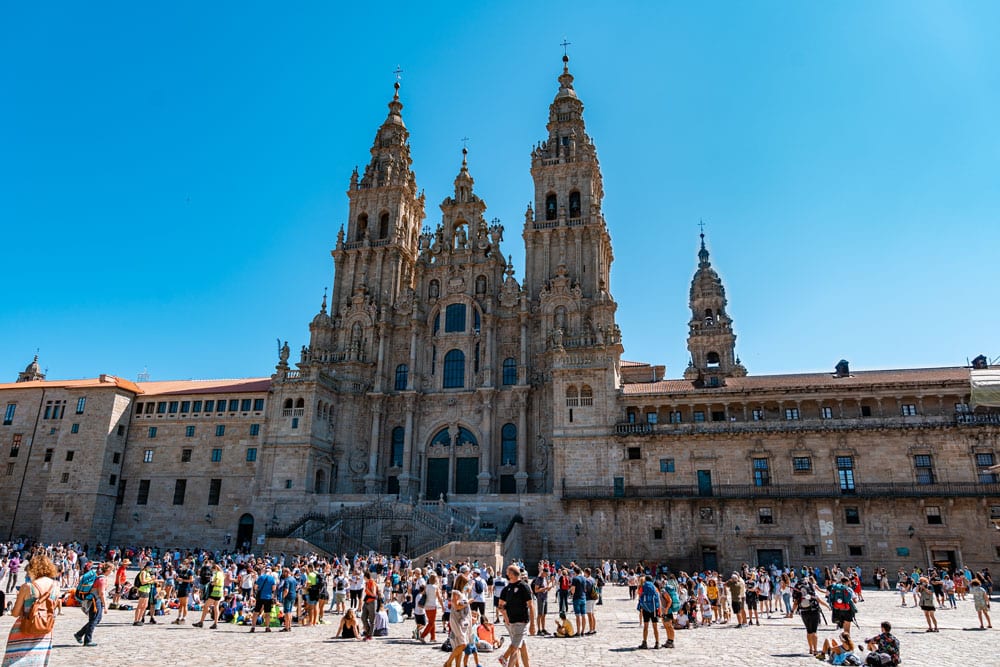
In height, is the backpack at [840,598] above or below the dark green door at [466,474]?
below

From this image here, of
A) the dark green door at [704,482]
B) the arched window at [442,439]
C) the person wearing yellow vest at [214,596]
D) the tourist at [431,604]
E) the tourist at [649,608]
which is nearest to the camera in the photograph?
the tourist at [649,608]

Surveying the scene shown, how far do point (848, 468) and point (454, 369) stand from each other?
2890 centimetres

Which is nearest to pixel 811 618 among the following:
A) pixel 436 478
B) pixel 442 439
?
pixel 436 478

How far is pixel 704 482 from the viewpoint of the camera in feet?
141

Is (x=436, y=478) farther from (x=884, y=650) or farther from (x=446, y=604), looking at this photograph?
(x=884, y=650)

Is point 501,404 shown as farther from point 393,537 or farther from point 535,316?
point 393,537

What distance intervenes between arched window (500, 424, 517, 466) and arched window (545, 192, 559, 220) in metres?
18.1

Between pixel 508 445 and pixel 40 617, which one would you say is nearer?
pixel 40 617

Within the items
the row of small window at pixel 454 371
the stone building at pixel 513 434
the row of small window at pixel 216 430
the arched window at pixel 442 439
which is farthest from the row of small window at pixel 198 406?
the arched window at pixel 442 439

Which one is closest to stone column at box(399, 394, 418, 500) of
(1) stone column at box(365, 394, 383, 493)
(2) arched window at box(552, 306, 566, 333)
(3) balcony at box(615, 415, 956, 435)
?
(1) stone column at box(365, 394, 383, 493)

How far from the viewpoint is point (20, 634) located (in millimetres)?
8148

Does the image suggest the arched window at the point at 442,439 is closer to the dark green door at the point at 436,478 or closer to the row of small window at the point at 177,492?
the dark green door at the point at 436,478

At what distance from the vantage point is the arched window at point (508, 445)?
51781 mm

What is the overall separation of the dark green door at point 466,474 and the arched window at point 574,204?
21.6m
